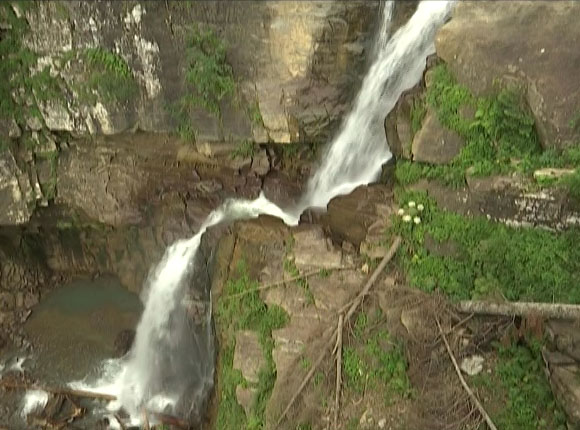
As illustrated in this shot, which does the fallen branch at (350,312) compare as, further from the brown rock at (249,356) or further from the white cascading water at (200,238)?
the white cascading water at (200,238)

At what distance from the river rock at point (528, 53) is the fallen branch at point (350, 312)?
2838 millimetres

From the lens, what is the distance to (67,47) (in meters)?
10.6

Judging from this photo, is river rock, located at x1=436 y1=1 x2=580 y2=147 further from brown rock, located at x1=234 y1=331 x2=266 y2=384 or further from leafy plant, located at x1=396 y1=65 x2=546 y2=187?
brown rock, located at x1=234 y1=331 x2=266 y2=384

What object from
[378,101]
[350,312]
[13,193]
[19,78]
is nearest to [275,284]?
[350,312]

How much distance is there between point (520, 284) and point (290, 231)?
3.80 m

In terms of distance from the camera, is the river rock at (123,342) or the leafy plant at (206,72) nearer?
the leafy plant at (206,72)

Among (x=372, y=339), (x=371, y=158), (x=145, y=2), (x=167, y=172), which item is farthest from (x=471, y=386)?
(x=145, y=2)

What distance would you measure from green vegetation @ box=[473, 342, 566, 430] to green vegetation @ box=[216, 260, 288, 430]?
120 inches

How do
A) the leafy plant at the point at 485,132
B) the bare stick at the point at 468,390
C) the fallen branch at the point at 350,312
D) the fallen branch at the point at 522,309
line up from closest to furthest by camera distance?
the bare stick at the point at 468,390
the fallen branch at the point at 522,309
the fallen branch at the point at 350,312
the leafy plant at the point at 485,132

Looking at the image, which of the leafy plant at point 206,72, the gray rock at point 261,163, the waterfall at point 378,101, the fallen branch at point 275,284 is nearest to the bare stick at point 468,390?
the fallen branch at point 275,284

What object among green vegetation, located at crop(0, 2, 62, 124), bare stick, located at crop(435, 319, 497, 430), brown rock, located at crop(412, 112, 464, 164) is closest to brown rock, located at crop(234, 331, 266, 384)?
bare stick, located at crop(435, 319, 497, 430)

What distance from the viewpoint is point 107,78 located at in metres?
10.7

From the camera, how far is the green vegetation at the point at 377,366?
757 cm

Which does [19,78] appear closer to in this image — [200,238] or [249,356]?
[200,238]
